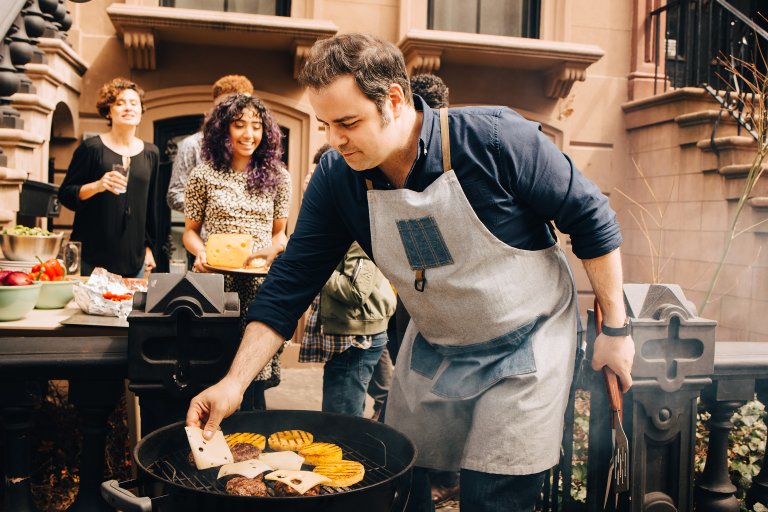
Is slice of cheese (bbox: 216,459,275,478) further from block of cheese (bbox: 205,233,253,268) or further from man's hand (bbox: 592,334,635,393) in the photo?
block of cheese (bbox: 205,233,253,268)

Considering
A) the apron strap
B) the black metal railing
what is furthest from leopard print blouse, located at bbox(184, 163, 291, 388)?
the black metal railing

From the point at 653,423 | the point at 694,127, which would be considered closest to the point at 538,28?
the point at 694,127

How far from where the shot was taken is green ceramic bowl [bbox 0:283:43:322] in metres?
2.75

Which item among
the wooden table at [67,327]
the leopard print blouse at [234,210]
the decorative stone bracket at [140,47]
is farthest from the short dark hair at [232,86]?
the decorative stone bracket at [140,47]

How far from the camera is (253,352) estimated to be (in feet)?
7.15

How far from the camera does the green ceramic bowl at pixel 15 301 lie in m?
2.75

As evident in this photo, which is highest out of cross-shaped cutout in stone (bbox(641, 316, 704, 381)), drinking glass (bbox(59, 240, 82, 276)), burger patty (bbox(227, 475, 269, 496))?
drinking glass (bbox(59, 240, 82, 276))

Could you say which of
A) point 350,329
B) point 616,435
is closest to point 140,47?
point 350,329

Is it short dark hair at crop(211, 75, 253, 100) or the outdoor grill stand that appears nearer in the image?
the outdoor grill stand

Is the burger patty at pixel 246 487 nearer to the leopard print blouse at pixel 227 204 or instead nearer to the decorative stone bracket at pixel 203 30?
the leopard print blouse at pixel 227 204

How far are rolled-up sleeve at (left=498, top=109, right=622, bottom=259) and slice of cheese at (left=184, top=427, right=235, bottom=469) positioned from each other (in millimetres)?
1060

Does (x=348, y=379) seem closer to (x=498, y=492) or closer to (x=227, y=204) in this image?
(x=227, y=204)

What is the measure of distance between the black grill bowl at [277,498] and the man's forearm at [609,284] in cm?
69

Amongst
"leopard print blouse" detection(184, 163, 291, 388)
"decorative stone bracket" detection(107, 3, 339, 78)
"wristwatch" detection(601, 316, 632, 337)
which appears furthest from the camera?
"decorative stone bracket" detection(107, 3, 339, 78)
